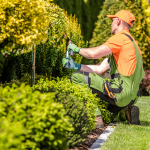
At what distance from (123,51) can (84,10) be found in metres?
8.14

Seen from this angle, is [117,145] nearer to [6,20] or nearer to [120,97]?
[120,97]

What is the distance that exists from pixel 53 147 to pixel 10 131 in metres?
0.58

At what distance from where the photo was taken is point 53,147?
2.12m

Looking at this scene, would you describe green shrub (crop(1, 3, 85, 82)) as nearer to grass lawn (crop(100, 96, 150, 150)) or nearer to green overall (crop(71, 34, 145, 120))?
green overall (crop(71, 34, 145, 120))

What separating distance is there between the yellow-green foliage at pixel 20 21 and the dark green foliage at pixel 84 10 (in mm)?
6994

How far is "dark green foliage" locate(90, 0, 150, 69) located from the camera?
27.6ft

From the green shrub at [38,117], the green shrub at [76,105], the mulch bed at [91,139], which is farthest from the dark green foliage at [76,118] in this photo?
the green shrub at [38,117]

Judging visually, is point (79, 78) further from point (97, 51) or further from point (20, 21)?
point (20, 21)

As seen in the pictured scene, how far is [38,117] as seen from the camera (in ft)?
6.26

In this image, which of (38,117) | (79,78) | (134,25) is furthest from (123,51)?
(134,25)

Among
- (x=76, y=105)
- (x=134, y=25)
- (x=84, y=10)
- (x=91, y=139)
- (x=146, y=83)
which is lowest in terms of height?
(x=146, y=83)

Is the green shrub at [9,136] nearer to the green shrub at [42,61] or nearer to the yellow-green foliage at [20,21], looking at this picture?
the yellow-green foliage at [20,21]

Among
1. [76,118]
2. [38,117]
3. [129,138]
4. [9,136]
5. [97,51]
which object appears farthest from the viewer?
[97,51]

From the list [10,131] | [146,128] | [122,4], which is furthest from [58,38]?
[122,4]
